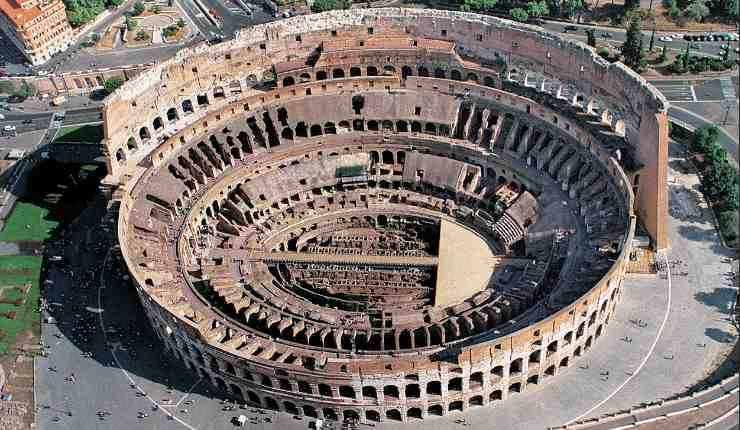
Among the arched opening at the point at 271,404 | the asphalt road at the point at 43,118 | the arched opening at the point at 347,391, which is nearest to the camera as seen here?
the arched opening at the point at 347,391

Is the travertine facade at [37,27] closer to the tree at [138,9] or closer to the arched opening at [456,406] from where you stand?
the tree at [138,9]

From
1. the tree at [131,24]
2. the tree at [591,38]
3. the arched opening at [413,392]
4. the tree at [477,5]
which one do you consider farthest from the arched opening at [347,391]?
the tree at [131,24]

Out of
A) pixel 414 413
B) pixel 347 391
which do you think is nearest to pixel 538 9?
pixel 414 413

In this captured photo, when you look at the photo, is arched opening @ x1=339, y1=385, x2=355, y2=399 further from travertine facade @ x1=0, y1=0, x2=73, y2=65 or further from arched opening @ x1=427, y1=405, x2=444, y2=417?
travertine facade @ x1=0, y1=0, x2=73, y2=65

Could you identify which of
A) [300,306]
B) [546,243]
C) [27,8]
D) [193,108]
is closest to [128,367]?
[300,306]

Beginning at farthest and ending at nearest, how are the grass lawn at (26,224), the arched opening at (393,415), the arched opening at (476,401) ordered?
1. the grass lawn at (26,224)
2. the arched opening at (476,401)
3. the arched opening at (393,415)

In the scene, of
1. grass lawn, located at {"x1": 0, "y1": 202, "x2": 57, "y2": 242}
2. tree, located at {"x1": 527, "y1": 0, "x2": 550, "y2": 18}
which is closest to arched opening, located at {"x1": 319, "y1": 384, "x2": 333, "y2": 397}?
grass lawn, located at {"x1": 0, "y1": 202, "x2": 57, "y2": 242}
